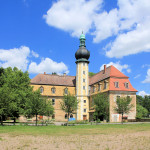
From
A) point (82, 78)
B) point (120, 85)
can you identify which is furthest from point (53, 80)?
point (120, 85)

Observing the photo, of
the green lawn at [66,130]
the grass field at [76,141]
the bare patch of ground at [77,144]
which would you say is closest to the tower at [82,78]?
the green lawn at [66,130]

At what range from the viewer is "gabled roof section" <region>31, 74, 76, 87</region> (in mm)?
57025

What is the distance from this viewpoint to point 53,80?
58844 millimetres

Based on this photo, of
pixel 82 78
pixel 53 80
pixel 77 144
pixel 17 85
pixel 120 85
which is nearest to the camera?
pixel 77 144

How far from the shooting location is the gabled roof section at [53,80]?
5703 cm

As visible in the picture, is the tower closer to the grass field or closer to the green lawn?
the green lawn

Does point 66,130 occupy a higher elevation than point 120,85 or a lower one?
lower

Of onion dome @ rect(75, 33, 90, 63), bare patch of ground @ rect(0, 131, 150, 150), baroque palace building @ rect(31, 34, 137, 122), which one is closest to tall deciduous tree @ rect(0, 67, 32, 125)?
baroque palace building @ rect(31, 34, 137, 122)

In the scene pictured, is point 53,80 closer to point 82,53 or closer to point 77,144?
point 82,53

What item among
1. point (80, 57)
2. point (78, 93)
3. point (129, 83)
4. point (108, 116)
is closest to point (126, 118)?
point (108, 116)

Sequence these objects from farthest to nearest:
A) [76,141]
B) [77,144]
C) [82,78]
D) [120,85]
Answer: [82,78] → [120,85] → [76,141] → [77,144]

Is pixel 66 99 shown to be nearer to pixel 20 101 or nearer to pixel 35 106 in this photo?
pixel 35 106

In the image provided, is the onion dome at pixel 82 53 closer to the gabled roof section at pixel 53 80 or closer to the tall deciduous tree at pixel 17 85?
the gabled roof section at pixel 53 80

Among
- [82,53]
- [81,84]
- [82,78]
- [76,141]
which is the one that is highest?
[82,53]
